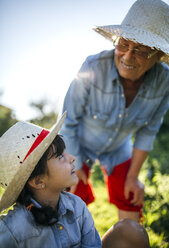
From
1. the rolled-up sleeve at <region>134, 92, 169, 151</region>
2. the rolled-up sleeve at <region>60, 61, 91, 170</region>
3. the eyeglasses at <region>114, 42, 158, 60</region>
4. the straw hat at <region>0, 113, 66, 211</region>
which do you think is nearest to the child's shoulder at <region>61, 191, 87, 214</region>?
the straw hat at <region>0, 113, 66, 211</region>

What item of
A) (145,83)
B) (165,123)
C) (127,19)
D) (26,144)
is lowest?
(165,123)

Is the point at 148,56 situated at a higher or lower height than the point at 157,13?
lower

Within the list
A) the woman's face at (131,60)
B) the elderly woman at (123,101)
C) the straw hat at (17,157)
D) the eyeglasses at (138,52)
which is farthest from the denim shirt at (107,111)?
the straw hat at (17,157)

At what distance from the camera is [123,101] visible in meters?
2.84

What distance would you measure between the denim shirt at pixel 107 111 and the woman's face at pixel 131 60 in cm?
24

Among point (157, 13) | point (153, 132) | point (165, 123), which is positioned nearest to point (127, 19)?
point (157, 13)

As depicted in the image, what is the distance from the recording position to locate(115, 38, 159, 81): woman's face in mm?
2289

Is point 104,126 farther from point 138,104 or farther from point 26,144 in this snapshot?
point 26,144

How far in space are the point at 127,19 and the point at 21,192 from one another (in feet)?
6.31

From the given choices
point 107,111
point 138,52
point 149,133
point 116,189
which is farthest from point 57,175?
point 149,133

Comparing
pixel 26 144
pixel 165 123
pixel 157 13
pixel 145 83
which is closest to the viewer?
pixel 26 144

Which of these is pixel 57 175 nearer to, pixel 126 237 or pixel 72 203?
pixel 72 203

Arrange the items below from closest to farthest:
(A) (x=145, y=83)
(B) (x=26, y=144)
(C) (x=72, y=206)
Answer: (B) (x=26, y=144), (C) (x=72, y=206), (A) (x=145, y=83)

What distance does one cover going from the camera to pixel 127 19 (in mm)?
2365
